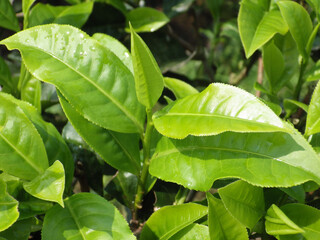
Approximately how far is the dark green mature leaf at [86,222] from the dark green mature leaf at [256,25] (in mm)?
507

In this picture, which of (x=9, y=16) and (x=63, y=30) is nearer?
(x=63, y=30)

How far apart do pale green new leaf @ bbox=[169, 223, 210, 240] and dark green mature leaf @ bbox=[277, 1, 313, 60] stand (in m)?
0.54

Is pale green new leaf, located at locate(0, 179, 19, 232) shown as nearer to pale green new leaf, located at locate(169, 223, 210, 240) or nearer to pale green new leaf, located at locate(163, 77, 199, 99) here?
pale green new leaf, located at locate(169, 223, 210, 240)

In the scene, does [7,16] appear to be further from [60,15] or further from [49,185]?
[49,185]

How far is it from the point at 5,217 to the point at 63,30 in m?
0.39

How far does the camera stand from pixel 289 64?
1.11 metres

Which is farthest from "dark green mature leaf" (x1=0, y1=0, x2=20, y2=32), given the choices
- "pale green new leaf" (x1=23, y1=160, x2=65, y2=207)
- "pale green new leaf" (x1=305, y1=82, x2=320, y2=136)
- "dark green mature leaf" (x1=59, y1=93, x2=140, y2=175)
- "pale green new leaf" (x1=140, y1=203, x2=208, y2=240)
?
"pale green new leaf" (x1=305, y1=82, x2=320, y2=136)

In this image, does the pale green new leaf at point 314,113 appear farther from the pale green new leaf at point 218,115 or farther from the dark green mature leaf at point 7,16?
the dark green mature leaf at point 7,16

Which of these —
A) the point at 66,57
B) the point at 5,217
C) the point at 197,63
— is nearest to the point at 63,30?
the point at 66,57

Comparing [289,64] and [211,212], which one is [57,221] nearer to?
[211,212]

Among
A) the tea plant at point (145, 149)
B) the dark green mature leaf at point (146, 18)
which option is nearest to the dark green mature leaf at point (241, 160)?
the tea plant at point (145, 149)

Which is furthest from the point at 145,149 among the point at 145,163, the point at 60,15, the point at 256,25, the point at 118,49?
the point at 60,15

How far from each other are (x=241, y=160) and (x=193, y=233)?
18cm

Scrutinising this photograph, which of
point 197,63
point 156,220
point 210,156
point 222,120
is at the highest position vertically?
point 222,120
